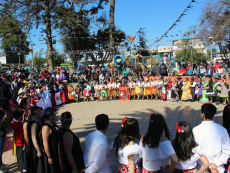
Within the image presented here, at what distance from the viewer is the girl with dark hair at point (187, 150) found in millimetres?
2840

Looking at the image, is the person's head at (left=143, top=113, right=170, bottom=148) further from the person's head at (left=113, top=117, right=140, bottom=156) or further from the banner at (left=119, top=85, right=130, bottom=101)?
the banner at (left=119, top=85, right=130, bottom=101)

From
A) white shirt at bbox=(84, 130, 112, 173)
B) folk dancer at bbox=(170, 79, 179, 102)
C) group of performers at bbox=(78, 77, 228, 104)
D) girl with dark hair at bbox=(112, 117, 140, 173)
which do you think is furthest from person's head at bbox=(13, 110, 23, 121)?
folk dancer at bbox=(170, 79, 179, 102)

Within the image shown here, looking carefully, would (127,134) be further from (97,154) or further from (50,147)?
(50,147)

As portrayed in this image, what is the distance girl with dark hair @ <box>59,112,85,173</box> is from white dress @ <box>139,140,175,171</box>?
1048mm

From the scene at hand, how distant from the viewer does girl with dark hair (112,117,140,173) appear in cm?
278

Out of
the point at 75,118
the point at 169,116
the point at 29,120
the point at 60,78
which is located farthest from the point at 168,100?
the point at 29,120

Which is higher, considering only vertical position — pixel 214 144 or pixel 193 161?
pixel 214 144

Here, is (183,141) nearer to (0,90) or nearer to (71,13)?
(0,90)

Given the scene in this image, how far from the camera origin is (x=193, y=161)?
9.40ft

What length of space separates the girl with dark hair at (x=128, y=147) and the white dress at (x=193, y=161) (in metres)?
0.62

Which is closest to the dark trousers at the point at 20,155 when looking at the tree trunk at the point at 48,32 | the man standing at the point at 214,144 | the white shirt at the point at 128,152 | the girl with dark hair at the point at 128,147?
the girl with dark hair at the point at 128,147

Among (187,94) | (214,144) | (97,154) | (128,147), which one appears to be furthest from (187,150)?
(187,94)

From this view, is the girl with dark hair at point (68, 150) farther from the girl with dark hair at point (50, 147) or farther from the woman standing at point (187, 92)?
the woman standing at point (187, 92)

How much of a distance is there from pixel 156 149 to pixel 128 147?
37 centimetres
